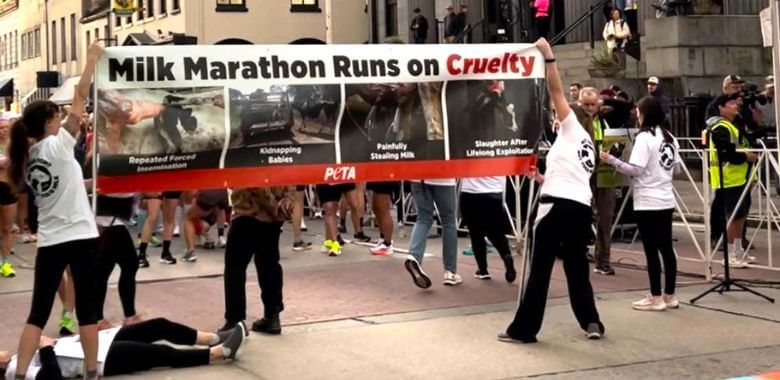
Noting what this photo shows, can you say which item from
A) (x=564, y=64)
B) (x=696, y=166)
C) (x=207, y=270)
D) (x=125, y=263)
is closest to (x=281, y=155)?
(x=125, y=263)

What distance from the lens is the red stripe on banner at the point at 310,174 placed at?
7.59 metres

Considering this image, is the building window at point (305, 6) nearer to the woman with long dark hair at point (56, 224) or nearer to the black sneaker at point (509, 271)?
the black sneaker at point (509, 271)

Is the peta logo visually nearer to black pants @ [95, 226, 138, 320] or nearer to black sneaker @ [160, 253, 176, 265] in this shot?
black pants @ [95, 226, 138, 320]

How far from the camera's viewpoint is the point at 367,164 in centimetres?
862

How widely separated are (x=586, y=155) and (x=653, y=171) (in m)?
1.50

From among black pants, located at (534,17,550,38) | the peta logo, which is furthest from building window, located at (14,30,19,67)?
the peta logo

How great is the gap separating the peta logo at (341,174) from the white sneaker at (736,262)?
5.42 m

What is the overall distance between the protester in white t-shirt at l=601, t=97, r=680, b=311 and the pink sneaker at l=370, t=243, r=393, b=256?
15.1 feet

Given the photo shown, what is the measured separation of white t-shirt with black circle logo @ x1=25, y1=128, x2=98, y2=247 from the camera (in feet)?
21.9

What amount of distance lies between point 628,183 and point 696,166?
556 centimetres

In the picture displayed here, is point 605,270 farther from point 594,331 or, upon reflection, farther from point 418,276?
point 594,331

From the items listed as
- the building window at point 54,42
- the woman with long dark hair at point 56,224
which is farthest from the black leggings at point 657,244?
the building window at point 54,42

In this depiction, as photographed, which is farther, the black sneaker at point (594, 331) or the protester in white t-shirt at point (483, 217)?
the protester in white t-shirt at point (483, 217)

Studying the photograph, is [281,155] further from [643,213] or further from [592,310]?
[643,213]
